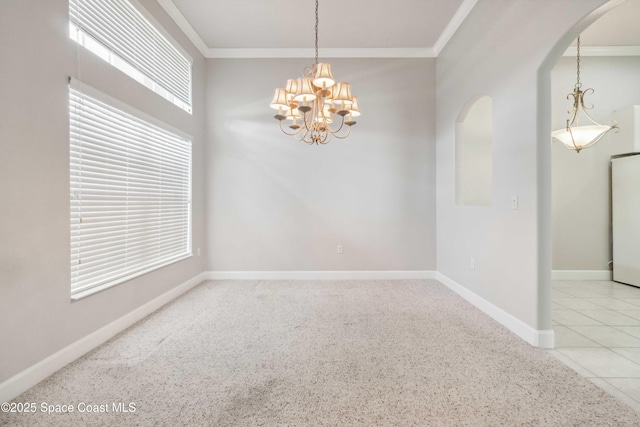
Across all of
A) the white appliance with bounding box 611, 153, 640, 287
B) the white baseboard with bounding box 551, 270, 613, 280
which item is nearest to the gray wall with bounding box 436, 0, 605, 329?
the white baseboard with bounding box 551, 270, 613, 280

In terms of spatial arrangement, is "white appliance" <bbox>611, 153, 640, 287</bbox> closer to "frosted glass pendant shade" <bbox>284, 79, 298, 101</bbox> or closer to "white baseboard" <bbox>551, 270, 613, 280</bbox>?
"white baseboard" <bbox>551, 270, 613, 280</bbox>

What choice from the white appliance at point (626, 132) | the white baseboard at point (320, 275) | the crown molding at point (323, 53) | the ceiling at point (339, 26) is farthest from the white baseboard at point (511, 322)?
the crown molding at point (323, 53)

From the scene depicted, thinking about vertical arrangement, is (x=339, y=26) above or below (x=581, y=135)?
above

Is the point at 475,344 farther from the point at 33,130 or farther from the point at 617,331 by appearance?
the point at 33,130

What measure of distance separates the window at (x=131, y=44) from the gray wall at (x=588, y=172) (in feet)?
17.3

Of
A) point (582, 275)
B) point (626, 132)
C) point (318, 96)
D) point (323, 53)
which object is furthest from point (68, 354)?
point (626, 132)

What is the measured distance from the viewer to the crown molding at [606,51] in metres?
4.05

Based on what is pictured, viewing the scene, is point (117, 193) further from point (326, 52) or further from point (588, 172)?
point (588, 172)

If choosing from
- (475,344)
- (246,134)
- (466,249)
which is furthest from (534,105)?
(246,134)

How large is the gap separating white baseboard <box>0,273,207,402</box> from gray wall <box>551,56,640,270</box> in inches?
216

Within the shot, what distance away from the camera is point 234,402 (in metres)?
1.58

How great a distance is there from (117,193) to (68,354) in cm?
126

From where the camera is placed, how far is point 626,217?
3.87 m

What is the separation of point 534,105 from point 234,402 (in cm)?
298
